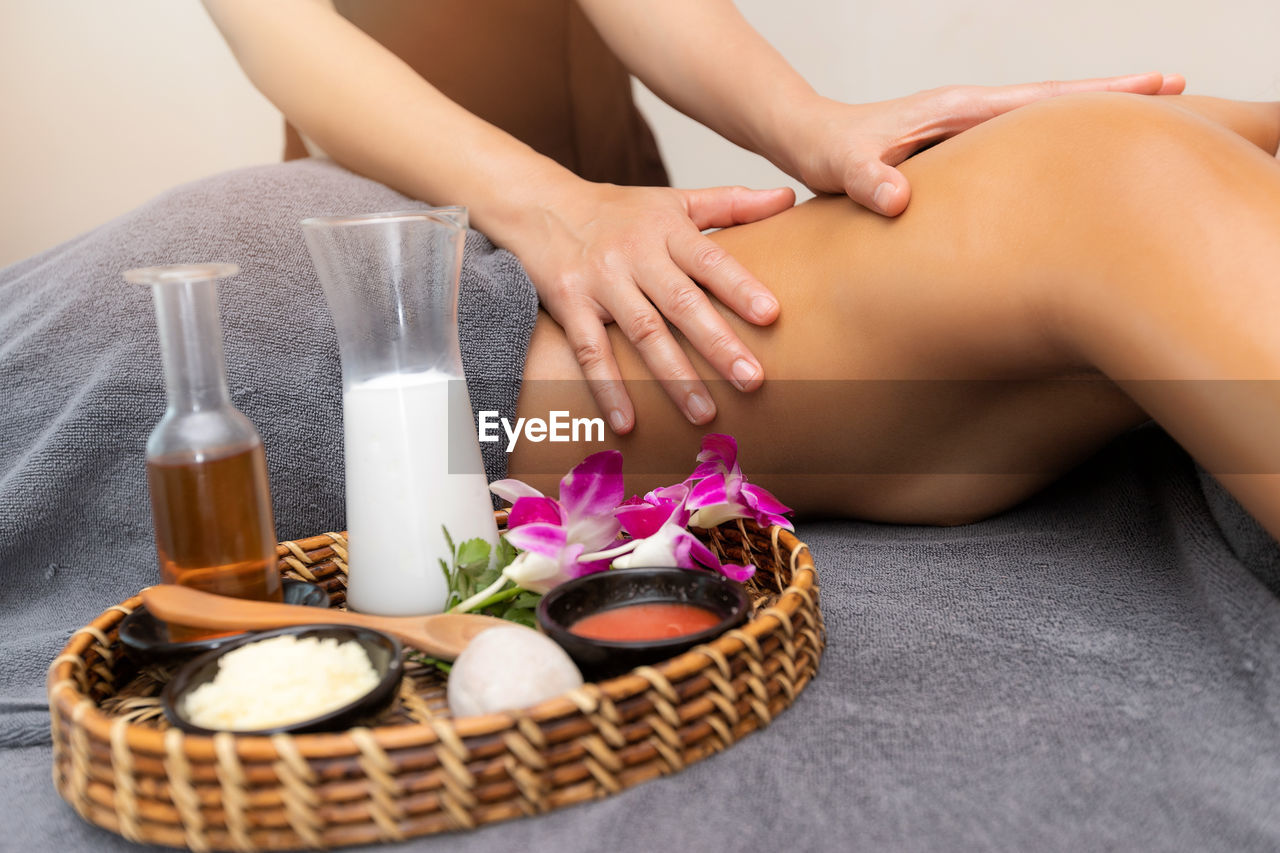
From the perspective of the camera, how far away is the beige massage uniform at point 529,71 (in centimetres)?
138

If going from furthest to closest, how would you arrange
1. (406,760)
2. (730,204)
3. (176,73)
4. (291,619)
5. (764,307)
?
1. (176,73)
2. (730,204)
3. (764,307)
4. (291,619)
5. (406,760)

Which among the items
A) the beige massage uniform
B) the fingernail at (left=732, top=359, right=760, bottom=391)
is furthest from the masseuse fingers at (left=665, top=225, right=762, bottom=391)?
the beige massage uniform

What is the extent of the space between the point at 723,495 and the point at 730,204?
1.12 feet

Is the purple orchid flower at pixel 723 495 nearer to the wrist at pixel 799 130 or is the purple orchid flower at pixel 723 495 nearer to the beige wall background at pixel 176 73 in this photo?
the wrist at pixel 799 130

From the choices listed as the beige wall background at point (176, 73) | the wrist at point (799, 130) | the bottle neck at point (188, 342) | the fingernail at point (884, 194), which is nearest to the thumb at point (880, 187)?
the fingernail at point (884, 194)

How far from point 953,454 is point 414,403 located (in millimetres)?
417

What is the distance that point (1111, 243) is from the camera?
1.78ft

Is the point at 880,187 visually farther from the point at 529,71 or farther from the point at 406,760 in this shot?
the point at 529,71

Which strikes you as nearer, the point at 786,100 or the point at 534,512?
the point at 534,512

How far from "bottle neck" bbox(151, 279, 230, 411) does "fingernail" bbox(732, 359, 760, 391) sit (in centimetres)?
37

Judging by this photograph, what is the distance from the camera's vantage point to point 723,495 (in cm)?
61

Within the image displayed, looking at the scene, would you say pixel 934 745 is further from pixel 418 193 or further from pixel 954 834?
pixel 418 193

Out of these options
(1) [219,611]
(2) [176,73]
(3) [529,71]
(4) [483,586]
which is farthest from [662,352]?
(2) [176,73]

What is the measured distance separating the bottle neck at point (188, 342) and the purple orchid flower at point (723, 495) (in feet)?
0.91
